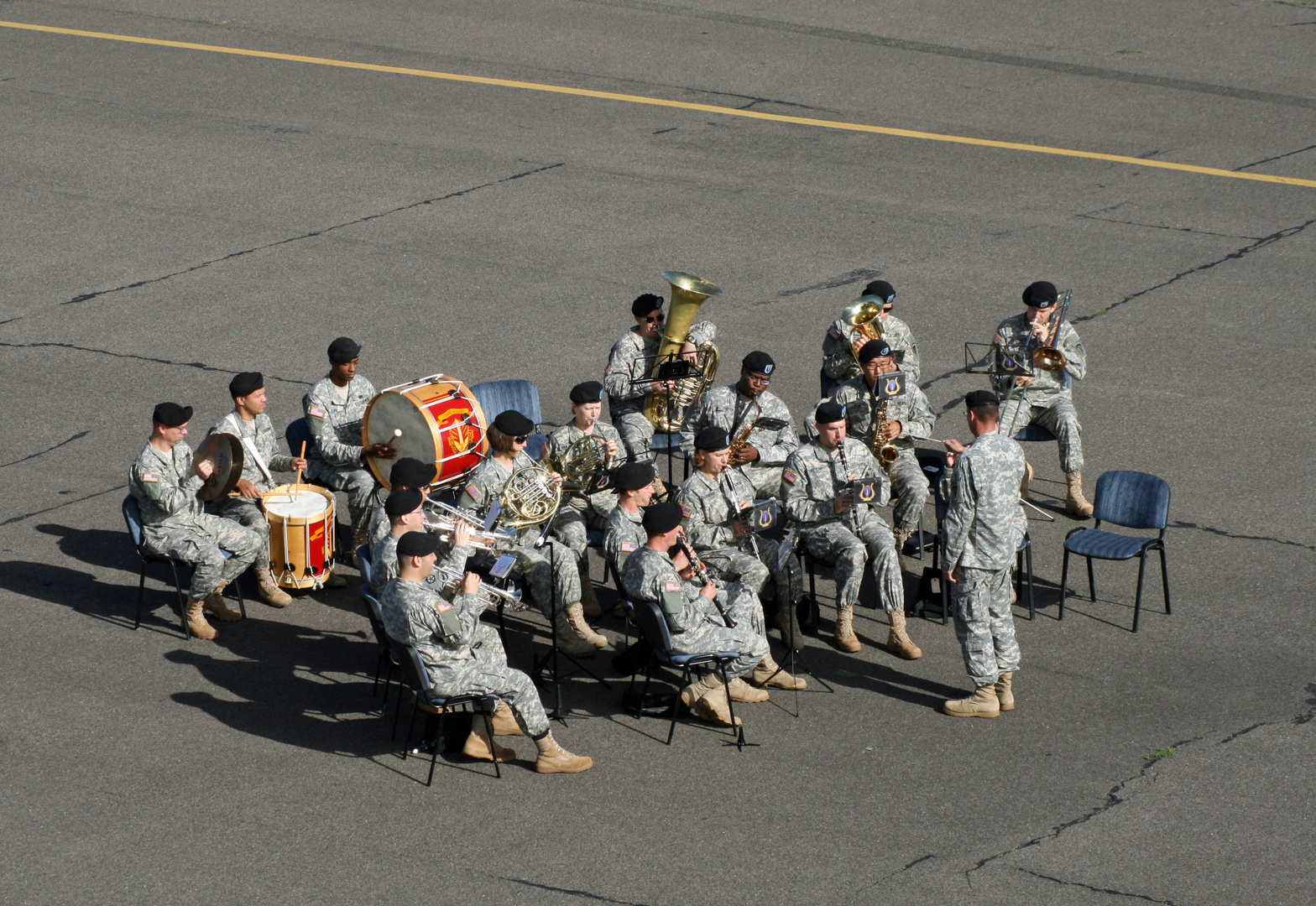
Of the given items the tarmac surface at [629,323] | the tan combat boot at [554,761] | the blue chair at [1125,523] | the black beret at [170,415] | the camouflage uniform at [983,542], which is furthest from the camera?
the blue chair at [1125,523]

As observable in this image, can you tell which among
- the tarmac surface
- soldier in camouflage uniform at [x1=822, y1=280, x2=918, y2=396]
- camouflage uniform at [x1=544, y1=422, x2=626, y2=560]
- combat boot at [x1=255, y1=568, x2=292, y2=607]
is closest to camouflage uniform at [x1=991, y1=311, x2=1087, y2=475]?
the tarmac surface

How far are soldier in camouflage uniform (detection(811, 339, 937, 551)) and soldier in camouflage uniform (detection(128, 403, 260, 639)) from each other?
179 inches

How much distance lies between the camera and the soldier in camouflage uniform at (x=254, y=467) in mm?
10867

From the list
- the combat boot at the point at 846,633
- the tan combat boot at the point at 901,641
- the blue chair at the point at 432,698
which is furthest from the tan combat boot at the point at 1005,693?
the blue chair at the point at 432,698

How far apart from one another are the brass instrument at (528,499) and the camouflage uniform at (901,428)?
209 cm

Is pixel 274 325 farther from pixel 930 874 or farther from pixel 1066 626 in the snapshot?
pixel 930 874

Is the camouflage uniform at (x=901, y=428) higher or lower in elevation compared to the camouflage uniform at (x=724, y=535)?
higher

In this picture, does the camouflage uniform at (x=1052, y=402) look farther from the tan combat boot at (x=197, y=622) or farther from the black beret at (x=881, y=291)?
the tan combat boot at (x=197, y=622)

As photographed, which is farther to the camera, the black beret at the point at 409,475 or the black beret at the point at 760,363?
the black beret at the point at 760,363

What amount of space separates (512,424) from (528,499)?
575 millimetres

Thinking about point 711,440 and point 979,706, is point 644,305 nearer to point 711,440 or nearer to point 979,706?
point 711,440

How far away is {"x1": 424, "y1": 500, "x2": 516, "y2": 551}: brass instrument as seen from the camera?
9.60m

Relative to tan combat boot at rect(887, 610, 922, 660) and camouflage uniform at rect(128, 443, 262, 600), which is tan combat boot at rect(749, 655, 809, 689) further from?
camouflage uniform at rect(128, 443, 262, 600)

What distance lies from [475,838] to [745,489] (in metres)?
3.46
